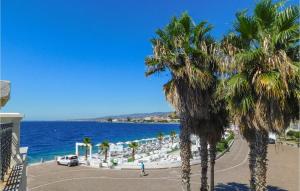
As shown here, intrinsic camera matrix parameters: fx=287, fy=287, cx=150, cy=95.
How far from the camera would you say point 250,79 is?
1130cm

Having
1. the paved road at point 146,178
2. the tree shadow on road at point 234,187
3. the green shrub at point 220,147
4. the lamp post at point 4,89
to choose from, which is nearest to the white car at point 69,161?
the paved road at point 146,178

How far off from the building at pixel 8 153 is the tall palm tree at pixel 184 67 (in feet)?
27.2

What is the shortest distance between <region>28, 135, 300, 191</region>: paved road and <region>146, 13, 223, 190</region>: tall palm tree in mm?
12001

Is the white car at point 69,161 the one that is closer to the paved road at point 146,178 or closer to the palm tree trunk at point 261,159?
the paved road at point 146,178

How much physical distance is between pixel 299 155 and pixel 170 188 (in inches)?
1158

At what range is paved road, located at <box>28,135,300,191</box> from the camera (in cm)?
2625

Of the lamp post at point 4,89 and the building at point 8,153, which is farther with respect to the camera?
the building at point 8,153

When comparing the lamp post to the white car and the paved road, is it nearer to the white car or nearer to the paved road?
the paved road

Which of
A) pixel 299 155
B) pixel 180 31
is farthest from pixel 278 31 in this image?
pixel 299 155

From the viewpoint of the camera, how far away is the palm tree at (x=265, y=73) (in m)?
10.2

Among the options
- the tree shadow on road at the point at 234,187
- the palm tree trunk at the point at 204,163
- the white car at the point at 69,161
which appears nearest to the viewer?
the palm tree trunk at the point at 204,163

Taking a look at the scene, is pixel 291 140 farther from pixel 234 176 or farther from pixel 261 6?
pixel 261 6

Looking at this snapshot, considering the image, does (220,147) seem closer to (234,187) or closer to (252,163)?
(234,187)

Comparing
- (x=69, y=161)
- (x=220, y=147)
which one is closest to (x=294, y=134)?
(x=220, y=147)
